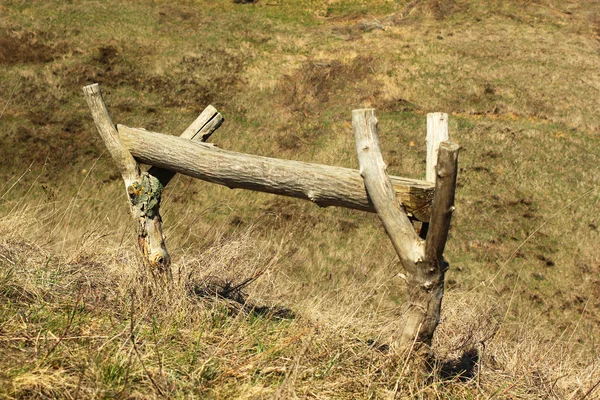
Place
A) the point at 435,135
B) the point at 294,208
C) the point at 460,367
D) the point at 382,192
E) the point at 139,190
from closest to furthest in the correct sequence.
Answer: the point at 382,192
the point at 435,135
the point at 460,367
the point at 139,190
the point at 294,208

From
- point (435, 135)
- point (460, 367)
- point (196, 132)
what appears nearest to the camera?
point (435, 135)

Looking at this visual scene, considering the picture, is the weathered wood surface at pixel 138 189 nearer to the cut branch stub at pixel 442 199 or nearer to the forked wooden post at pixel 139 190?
the forked wooden post at pixel 139 190

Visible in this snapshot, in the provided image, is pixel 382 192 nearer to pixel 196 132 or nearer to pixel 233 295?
pixel 233 295

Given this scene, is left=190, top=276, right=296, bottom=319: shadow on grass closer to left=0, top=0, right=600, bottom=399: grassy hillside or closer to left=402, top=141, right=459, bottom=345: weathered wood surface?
left=0, top=0, right=600, bottom=399: grassy hillside

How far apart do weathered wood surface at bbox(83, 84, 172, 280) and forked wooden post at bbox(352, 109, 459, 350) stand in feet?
6.74

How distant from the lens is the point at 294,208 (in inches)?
408

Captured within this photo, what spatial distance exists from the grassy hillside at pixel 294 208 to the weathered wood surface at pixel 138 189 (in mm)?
259

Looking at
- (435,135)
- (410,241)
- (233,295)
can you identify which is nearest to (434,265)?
(410,241)

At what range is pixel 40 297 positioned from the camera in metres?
3.79

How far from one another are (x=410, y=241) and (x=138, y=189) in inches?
94.7

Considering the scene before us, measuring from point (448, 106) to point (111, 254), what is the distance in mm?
11374

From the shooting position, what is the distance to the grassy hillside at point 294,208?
3.48 m

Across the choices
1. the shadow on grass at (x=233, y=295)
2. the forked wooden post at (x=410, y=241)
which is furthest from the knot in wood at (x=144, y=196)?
the forked wooden post at (x=410, y=241)

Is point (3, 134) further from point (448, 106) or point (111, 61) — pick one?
point (448, 106)
